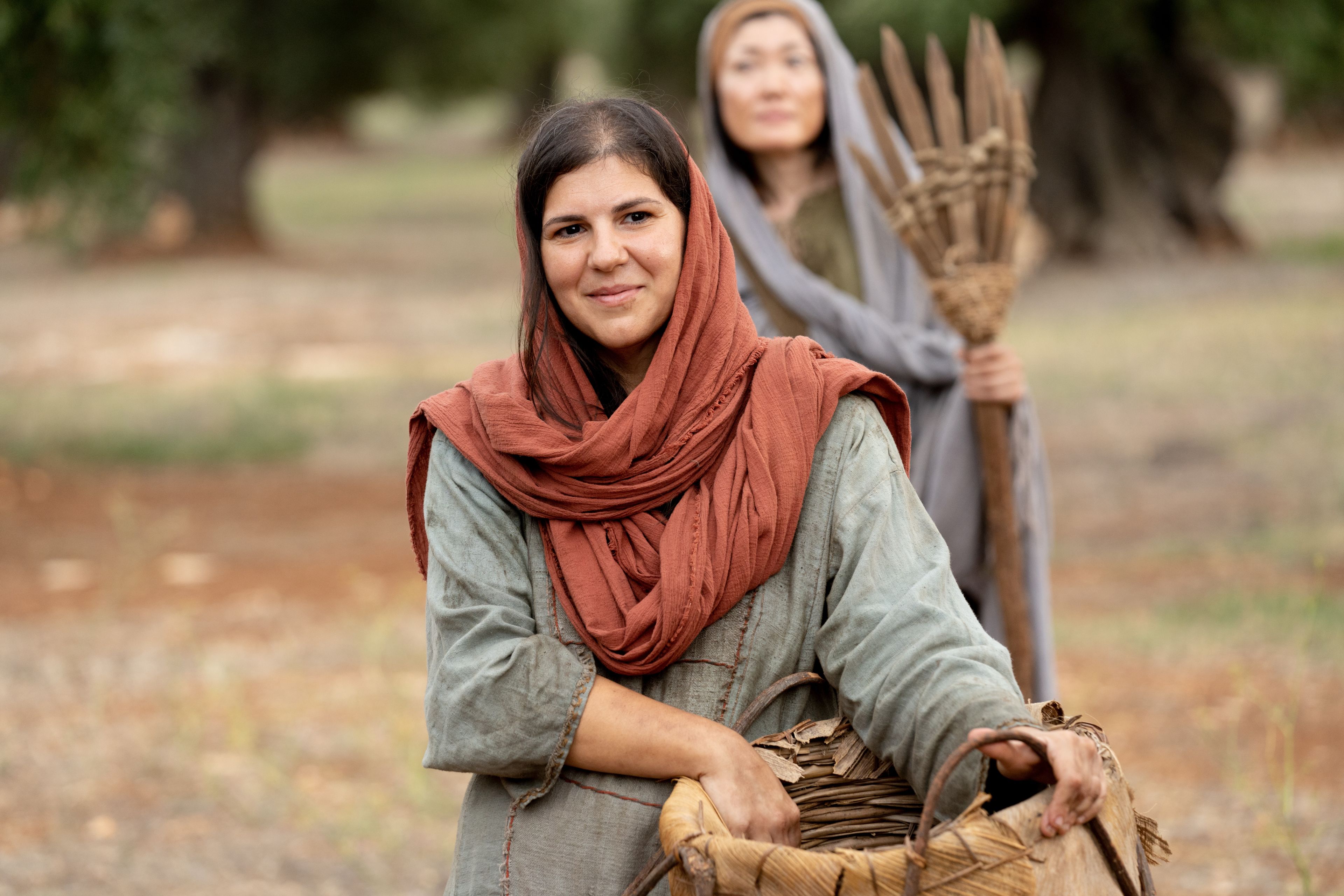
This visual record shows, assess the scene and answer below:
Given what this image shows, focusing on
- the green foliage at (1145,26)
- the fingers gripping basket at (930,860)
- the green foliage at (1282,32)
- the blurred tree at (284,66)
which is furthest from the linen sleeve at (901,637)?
the green foliage at (1282,32)

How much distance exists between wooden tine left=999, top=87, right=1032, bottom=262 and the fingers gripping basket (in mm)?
1677

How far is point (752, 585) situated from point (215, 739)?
131 inches

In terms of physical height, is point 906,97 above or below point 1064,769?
above

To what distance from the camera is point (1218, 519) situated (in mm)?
7109

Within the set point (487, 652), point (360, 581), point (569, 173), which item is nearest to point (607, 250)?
Answer: point (569, 173)

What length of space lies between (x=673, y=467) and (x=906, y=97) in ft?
5.51

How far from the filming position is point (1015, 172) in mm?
3121

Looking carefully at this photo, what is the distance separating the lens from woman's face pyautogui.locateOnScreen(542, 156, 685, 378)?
74.9 inches

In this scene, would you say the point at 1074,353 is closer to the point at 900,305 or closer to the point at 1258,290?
the point at 1258,290

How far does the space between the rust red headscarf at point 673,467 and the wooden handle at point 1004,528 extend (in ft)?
4.10

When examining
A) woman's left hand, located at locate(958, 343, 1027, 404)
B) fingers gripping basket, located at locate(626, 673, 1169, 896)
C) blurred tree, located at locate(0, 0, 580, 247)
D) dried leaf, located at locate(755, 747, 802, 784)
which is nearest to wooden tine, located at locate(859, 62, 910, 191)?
woman's left hand, located at locate(958, 343, 1027, 404)

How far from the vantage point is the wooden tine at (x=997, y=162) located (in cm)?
311

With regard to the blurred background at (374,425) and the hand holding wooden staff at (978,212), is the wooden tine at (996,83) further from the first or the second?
the blurred background at (374,425)

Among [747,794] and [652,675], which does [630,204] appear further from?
[747,794]
